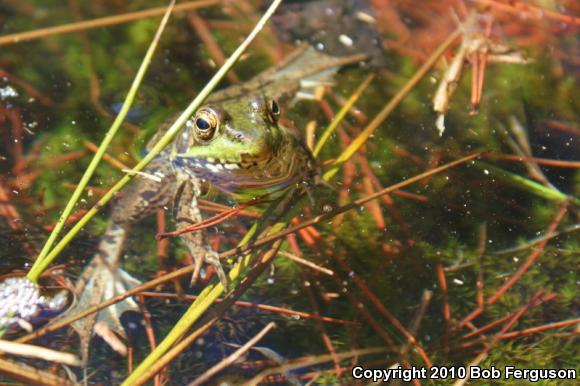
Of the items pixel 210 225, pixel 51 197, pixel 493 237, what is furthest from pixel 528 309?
pixel 51 197

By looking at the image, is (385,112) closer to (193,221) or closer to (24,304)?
(193,221)

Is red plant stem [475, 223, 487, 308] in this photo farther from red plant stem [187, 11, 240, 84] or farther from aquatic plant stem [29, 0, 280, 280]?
red plant stem [187, 11, 240, 84]

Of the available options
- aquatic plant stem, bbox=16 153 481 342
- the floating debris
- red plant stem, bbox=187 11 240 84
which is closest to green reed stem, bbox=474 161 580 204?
aquatic plant stem, bbox=16 153 481 342

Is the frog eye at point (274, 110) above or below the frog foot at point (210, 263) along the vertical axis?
above

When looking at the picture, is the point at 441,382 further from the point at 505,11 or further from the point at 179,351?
the point at 505,11

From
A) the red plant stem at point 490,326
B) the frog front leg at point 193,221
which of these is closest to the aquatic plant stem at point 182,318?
the frog front leg at point 193,221

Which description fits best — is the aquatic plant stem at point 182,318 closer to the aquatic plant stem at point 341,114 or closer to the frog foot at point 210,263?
the frog foot at point 210,263
